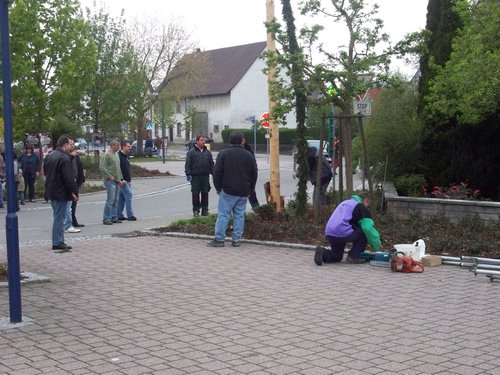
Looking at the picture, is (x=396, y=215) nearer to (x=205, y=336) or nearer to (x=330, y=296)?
(x=330, y=296)

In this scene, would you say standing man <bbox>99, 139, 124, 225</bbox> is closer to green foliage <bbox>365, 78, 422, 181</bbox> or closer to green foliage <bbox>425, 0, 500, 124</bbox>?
green foliage <bbox>365, 78, 422, 181</bbox>

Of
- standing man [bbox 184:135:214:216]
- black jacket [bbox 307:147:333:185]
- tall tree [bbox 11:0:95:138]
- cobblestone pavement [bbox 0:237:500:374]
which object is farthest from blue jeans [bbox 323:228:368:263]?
tall tree [bbox 11:0:95:138]

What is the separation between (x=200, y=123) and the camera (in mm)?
73875

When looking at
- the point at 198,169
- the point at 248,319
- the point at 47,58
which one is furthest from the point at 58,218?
the point at 47,58

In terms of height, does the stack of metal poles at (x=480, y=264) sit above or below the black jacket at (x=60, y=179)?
below

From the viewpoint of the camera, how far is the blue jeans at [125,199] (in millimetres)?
16703

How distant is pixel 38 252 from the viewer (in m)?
11.9

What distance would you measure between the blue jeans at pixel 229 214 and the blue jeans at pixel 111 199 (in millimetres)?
4936

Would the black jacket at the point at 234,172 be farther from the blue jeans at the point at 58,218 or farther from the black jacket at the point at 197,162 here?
the black jacket at the point at 197,162

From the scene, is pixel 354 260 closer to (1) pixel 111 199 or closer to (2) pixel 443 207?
(2) pixel 443 207

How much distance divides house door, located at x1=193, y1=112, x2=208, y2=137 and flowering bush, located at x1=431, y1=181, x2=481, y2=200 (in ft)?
185

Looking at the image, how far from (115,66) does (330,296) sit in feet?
94.7

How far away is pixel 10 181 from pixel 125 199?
10.2 m

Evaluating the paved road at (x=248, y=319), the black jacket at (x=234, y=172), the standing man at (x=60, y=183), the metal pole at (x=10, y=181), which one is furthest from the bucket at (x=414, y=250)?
the standing man at (x=60, y=183)
